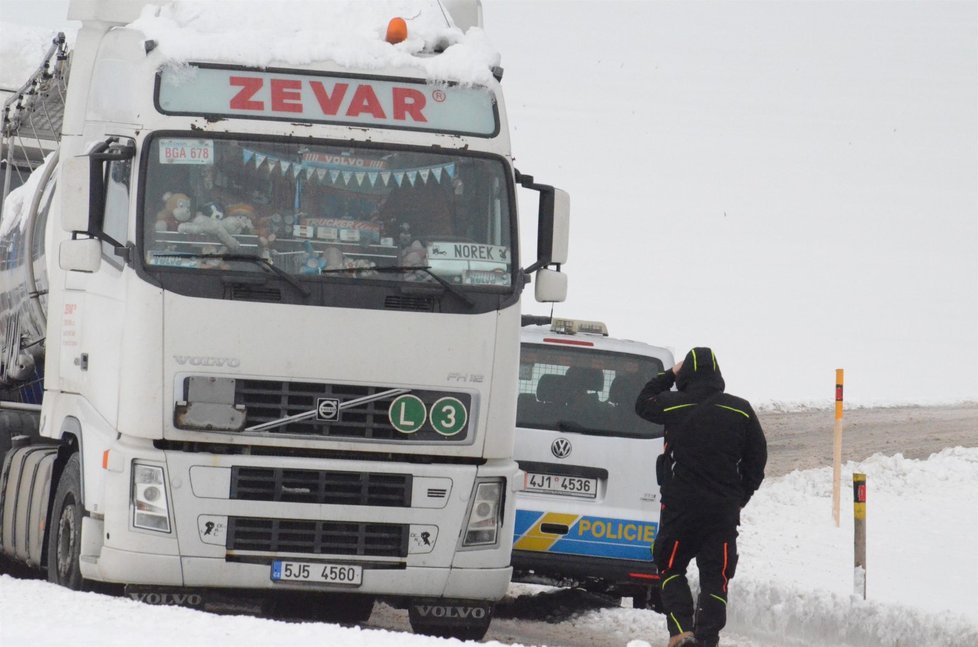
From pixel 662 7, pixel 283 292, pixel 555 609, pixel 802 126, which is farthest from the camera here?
pixel 662 7

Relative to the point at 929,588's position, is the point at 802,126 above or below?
above

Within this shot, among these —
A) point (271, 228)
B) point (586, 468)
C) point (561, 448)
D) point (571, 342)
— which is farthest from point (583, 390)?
point (271, 228)

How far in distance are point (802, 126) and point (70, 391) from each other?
4236cm

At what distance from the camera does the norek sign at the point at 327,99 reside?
9383mm

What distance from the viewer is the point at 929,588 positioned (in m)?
12.5

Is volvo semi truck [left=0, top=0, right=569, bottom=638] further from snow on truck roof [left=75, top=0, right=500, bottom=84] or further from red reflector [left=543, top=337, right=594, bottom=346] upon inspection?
red reflector [left=543, top=337, right=594, bottom=346]

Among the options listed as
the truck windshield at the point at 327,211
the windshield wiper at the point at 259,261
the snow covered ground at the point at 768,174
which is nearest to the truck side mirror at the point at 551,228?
the truck windshield at the point at 327,211

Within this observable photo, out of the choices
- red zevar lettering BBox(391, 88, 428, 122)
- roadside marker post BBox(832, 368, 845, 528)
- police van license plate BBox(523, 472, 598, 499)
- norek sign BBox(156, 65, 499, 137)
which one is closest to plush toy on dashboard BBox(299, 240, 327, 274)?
norek sign BBox(156, 65, 499, 137)

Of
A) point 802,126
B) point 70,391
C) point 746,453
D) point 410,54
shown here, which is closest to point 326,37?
point 410,54

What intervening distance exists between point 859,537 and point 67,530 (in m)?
5.51

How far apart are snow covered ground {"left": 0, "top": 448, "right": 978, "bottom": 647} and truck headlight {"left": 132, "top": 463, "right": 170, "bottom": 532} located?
1.69 ft

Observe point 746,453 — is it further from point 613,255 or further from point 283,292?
point 613,255

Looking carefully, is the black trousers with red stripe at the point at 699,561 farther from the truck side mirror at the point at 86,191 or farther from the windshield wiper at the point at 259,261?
the truck side mirror at the point at 86,191

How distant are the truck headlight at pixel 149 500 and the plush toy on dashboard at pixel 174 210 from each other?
1347 mm
